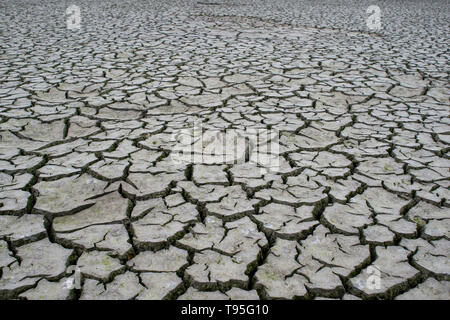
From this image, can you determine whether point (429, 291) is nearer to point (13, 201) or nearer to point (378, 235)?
point (378, 235)

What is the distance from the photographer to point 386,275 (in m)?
1.54

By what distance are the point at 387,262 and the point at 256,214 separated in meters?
0.63

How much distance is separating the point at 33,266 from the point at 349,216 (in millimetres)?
1435

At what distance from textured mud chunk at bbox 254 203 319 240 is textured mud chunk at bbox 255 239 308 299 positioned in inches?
3.2

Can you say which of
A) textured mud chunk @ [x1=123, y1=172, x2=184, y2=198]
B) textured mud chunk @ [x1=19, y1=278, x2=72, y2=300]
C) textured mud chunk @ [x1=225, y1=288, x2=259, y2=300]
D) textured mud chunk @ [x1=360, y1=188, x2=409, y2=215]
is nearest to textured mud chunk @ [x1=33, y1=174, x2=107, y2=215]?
textured mud chunk @ [x1=123, y1=172, x2=184, y2=198]

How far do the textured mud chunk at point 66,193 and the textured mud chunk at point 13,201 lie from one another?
59 millimetres

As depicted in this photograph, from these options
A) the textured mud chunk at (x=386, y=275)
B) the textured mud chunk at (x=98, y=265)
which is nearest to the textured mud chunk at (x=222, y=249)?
the textured mud chunk at (x=98, y=265)

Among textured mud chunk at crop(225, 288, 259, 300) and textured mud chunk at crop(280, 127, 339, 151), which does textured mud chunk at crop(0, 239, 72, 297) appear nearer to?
textured mud chunk at crop(225, 288, 259, 300)

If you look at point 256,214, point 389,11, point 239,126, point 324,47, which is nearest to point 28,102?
point 239,126

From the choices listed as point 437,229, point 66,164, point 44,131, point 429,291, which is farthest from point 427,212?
point 44,131

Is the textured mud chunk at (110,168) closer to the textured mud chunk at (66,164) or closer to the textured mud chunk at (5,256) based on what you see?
the textured mud chunk at (66,164)

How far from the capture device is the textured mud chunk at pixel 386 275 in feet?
4.85

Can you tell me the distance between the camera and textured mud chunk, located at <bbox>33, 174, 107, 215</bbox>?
192cm

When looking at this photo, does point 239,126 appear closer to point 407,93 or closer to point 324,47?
point 407,93
